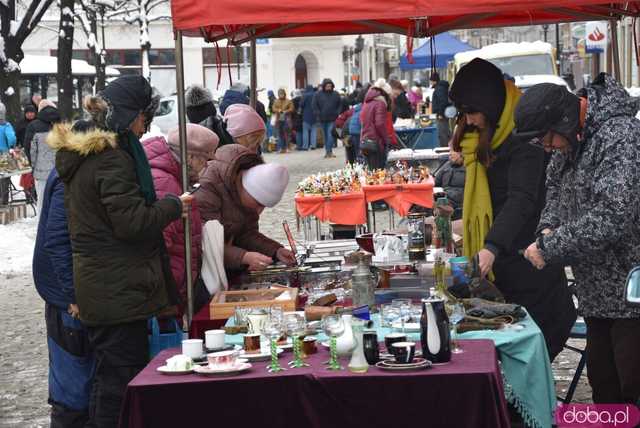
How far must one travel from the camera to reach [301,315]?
529 centimetres

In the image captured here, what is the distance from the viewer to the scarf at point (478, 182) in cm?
588

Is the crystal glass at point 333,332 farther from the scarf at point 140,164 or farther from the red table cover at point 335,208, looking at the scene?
the red table cover at point 335,208

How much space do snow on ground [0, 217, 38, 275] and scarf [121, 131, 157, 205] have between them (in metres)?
9.36

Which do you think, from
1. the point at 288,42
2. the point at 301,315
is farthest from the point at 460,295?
the point at 288,42

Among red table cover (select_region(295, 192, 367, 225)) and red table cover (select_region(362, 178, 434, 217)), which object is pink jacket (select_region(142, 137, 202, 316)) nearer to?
red table cover (select_region(295, 192, 367, 225))

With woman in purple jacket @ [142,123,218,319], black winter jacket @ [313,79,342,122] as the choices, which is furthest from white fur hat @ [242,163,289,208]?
black winter jacket @ [313,79,342,122]

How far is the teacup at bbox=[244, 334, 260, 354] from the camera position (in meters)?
4.67

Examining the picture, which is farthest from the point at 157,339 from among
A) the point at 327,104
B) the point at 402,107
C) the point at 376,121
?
the point at 327,104

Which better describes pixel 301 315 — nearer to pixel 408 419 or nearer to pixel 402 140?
pixel 408 419

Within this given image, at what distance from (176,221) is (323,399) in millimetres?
1889

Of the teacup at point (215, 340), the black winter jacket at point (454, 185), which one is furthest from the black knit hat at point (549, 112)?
the black winter jacket at point (454, 185)

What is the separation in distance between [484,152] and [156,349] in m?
1.87

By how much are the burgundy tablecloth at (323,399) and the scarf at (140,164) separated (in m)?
1.15

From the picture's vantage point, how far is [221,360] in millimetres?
4414
